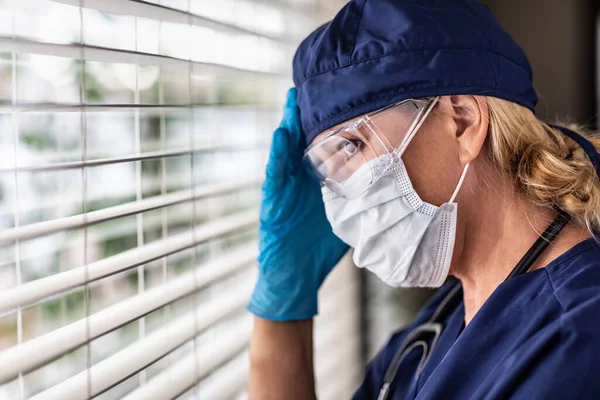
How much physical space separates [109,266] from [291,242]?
Answer: 0.47 metres

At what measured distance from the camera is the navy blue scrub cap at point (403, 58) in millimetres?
907

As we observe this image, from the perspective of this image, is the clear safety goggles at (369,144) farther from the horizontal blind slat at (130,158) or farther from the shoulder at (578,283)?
the shoulder at (578,283)

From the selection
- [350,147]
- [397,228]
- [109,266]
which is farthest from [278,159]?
[109,266]

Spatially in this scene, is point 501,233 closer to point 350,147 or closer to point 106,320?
point 350,147

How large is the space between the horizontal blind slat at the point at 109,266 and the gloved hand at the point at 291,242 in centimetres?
10

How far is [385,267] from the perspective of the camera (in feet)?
3.37

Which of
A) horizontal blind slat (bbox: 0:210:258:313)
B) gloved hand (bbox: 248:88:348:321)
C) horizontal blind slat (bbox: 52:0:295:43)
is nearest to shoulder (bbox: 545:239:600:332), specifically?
gloved hand (bbox: 248:88:348:321)

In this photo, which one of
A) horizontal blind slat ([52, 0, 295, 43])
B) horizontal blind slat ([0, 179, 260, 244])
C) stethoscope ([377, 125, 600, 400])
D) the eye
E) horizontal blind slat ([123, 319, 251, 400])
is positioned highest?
horizontal blind slat ([52, 0, 295, 43])

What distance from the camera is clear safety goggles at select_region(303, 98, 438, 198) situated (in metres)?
0.93

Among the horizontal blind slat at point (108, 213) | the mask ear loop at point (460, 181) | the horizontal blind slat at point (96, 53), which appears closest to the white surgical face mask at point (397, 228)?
the mask ear loop at point (460, 181)

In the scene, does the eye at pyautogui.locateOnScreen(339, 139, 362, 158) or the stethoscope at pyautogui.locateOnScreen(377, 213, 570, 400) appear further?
the stethoscope at pyautogui.locateOnScreen(377, 213, 570, 400)

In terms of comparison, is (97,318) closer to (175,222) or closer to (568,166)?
(175,222)

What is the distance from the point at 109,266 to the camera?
86cm

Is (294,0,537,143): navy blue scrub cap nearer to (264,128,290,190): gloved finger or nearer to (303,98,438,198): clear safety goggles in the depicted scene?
(303,98,438,198): clear safety goggles
